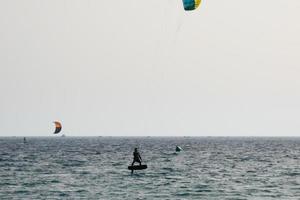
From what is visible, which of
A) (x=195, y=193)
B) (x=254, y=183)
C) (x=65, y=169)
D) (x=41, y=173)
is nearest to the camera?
(x=195, y=193)

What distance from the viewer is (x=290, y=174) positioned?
5728 cm

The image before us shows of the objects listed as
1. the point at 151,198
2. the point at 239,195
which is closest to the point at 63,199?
the point at 151,198

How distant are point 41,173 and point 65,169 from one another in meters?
5.21

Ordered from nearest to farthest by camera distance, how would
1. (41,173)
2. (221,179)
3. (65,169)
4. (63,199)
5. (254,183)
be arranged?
(63,199)
(254,183)
(221,179)
(41,173)
(65,169)

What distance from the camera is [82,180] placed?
158 ft

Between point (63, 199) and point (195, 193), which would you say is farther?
point (195, 193)

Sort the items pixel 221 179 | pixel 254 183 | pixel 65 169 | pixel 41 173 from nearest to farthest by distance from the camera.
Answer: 1. pixel 254 183
2. pixel 221 179
3. pixel 41 173
4. pixel 65 169

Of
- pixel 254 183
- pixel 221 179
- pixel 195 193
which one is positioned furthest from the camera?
pixel 221 179

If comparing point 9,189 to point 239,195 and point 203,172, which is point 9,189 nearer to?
point 239,195

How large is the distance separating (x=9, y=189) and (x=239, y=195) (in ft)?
53.2

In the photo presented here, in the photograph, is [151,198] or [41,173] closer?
[151,198]

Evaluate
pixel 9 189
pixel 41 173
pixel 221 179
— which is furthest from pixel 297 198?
pixel 41 173

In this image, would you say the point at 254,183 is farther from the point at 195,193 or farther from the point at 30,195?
the point at 30,195

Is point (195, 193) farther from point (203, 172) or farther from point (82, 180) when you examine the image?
point (203, 172)
